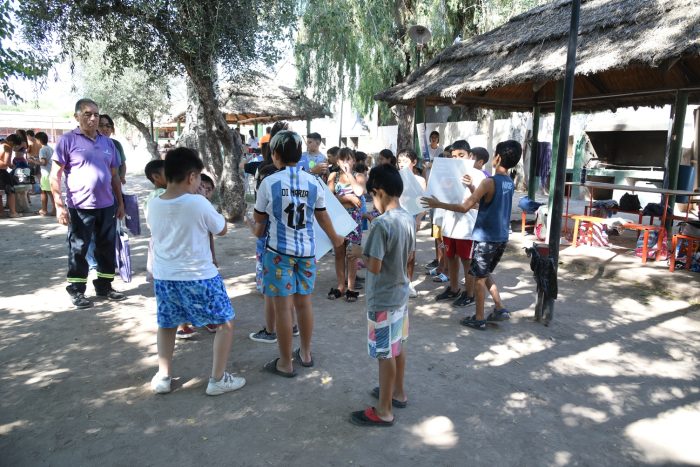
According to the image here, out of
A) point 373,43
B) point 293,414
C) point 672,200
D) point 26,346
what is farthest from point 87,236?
point 373,43

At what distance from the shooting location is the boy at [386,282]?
271 centimetres

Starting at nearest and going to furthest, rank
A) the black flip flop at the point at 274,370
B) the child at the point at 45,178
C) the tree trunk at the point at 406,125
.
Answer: the black flip flop at the point at 274,370 < the child at the point at 45,178 < the tree trunk at the point at 406,125

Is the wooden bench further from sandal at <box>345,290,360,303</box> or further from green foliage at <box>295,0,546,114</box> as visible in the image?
green foliage at <box>295,0,546,114</box>

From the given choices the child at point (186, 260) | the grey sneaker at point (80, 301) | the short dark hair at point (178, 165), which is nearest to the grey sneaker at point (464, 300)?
the child at point (186, 260)

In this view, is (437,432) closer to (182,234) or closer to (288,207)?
(288,207)

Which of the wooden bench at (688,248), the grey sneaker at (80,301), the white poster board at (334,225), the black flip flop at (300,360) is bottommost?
the black flip flop at (300,360)

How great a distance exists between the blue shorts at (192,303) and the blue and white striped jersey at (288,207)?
50 centimetres

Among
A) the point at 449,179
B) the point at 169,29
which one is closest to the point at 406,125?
the point at 169,29

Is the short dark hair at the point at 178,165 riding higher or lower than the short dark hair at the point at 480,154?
lower

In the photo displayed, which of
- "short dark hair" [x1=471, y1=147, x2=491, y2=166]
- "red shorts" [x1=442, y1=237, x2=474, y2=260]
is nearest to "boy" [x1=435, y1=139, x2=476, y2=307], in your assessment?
"red shorts" [x1=442, y1=237, x2=474, y2=260]

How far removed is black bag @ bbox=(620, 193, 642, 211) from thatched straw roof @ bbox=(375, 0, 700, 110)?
6.04 feet

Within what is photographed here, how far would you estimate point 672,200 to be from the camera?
24.7 feet

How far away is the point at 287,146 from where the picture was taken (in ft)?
10.6

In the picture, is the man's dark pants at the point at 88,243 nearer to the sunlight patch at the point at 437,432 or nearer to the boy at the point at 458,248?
the boy at the point at 458,248
